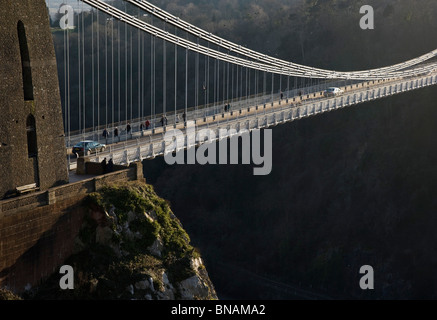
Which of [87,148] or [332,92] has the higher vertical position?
[332,92]

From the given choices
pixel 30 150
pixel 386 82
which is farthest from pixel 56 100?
pixel 386 82

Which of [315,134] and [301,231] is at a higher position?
[315,134]

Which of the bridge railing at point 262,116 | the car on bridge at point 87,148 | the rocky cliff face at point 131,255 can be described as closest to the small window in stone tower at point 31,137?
the rocky cliff face at point 131,255

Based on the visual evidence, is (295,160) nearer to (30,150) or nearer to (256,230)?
(256,230)

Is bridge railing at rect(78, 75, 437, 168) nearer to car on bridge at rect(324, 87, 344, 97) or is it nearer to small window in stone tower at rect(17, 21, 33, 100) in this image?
car on bridge at rect(324, 87, 344, 97)

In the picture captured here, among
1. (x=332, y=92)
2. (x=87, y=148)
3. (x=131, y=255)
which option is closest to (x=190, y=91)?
(x=332, y=92)

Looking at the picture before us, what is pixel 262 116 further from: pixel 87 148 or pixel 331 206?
pixel 331 206
